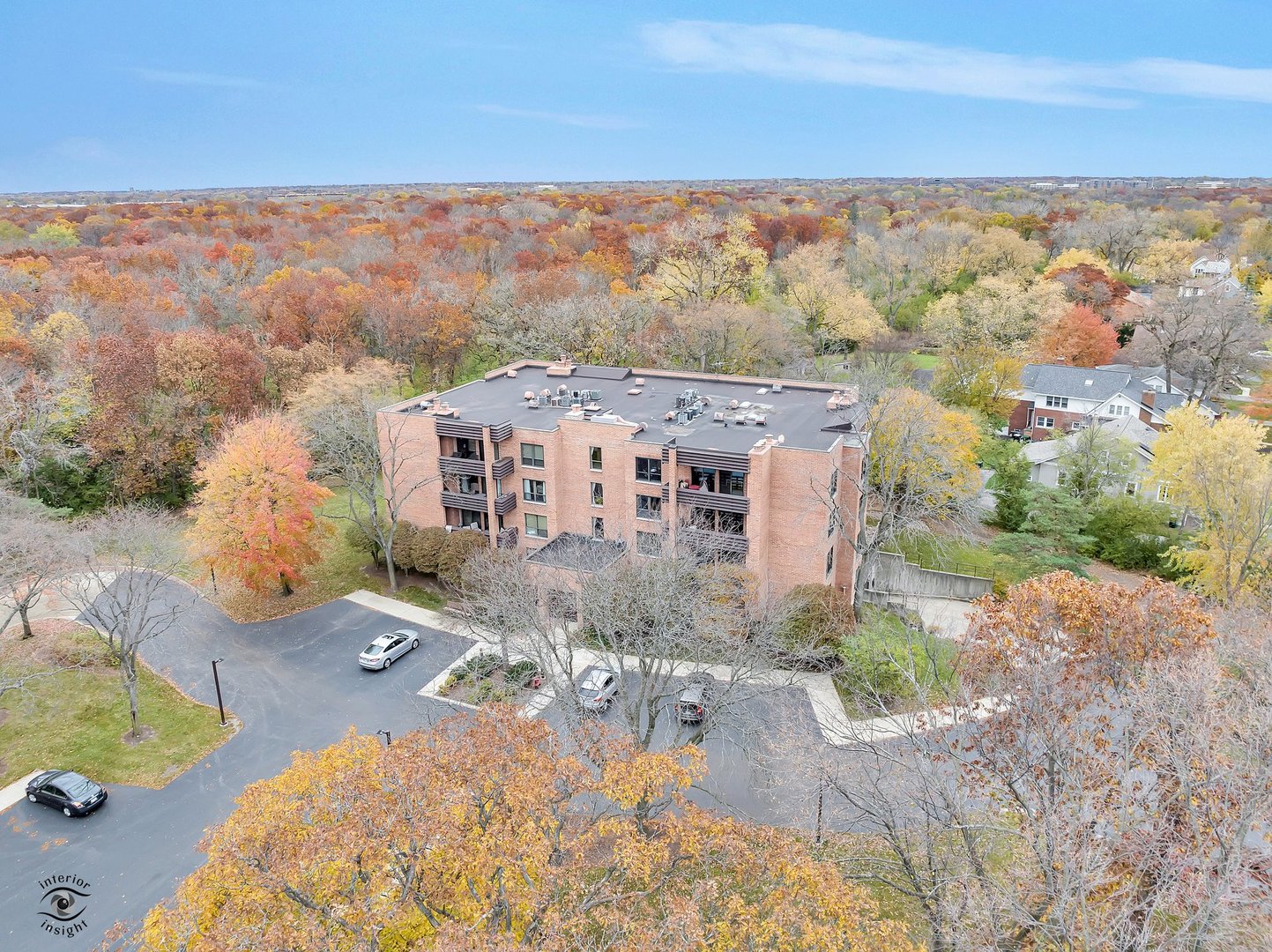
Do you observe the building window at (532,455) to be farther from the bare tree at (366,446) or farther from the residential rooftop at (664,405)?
the bare tree at (366,446)

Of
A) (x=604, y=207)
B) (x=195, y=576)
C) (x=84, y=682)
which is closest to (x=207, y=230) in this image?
(x=604, y=207)

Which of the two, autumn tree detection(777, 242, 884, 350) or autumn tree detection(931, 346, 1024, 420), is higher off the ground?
autumn tree detection(777, 242, 884, 350)

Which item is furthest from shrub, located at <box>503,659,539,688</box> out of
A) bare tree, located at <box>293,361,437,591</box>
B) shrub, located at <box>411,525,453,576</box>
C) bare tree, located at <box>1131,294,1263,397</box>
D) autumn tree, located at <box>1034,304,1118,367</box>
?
autumn tree, located at <box>1034,304,1118,367</box>

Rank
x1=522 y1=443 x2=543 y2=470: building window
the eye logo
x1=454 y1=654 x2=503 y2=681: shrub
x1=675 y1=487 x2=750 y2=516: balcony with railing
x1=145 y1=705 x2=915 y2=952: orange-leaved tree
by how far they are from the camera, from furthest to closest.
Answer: x1=522 y1=443 x2=543 y2=470: building window, x1=675 y1=487 x2=750 y2=516: balcony with railing, x1=454 y1=654 x2=503 y2=681: shrub, the eye logo, x1=145 y1=705 x2=915 y2=952: orange-leaved tree

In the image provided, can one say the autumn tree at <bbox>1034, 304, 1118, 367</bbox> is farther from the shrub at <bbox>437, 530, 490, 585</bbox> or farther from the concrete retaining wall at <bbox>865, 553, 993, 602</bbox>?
the shrub at <bbox>437, 530, 490, 585</bbox>

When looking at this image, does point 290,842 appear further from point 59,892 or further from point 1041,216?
point 1041,216

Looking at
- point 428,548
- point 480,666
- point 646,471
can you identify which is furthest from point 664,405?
point 480,666

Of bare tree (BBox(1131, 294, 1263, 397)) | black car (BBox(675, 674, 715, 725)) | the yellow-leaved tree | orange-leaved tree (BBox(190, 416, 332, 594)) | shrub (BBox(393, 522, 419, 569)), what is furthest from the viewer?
bare tree (BBox(1131, 294, 1263, 397))
